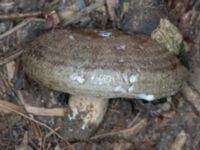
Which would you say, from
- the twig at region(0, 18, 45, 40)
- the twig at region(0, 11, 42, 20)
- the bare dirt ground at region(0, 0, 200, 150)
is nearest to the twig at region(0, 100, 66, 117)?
the bare dirt ground at region(0, 0, 200, 150)

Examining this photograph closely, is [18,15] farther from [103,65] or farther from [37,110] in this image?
[103,65]

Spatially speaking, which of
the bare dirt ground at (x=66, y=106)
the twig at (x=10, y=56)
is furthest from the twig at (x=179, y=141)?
the twig at (x=10, y=56)

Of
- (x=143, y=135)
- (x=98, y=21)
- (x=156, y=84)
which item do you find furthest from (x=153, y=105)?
(x=98, y=21)

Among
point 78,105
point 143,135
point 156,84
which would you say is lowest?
point 143,135

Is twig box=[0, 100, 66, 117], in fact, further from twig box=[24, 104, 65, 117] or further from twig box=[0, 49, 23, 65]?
twig box=[0, 49, 23, 65]

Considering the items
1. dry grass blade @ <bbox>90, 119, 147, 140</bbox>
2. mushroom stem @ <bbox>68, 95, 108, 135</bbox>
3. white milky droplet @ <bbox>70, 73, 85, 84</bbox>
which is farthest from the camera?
dry grass blade @ <bbox>90, 119, 147, 140</bbox>

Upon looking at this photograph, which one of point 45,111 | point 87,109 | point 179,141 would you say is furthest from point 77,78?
point 179,141

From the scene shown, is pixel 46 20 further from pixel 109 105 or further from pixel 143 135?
pixel 143 135
